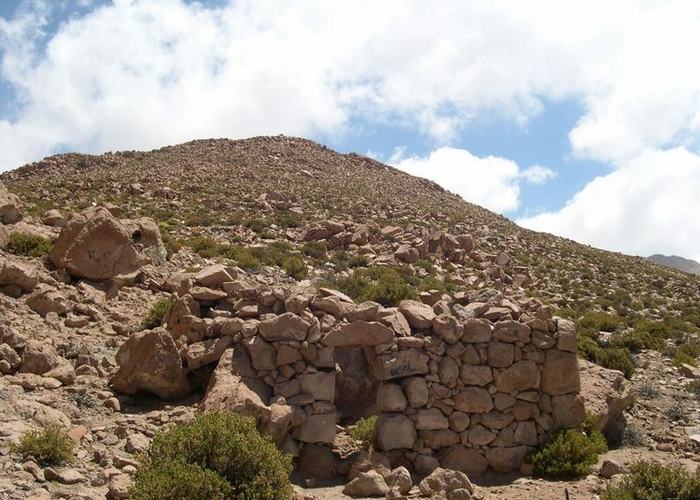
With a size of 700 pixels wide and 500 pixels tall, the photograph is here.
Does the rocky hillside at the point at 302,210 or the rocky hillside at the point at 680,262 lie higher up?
the rocky hillside at the point at 680,262

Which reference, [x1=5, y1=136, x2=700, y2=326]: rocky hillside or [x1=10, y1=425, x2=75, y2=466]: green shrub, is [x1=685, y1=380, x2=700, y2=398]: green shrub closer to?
[x1=5, y1=136, x2=700, y2=326]: rocky hillside

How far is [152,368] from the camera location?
945 centimetres

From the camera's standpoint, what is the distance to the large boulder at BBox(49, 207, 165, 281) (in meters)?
12.9

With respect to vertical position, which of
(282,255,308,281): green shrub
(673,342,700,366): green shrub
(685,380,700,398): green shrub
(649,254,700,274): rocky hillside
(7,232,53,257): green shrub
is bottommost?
(685,380,700,398): green shrub

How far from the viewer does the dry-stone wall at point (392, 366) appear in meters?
9.42

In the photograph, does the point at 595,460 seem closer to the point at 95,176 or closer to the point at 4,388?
the point at 4,388

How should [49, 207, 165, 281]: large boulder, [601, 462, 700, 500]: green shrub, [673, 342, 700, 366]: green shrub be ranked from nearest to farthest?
[601, 462, 700, 500]: green shrub
[49, 207, 165, 281]: large boulder
[673, 342, 700, 366]: green shrub

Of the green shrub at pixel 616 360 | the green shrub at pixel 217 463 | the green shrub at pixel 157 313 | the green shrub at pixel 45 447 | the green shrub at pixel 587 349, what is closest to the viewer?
the green shrub at pixel 217 463

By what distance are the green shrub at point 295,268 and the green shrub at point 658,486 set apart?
1266cm

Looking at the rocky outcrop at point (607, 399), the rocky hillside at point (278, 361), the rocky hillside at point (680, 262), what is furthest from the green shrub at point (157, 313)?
the rocky hillside at point (680, 262)

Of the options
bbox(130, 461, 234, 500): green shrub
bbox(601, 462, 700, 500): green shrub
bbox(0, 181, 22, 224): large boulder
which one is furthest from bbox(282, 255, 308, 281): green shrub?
bbox(601, 462, 700, 500): green shrub

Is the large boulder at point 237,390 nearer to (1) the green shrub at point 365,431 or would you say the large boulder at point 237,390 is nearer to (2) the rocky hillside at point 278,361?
(2) the rocky hillside at point 278,361

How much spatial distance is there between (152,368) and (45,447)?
9.60ft

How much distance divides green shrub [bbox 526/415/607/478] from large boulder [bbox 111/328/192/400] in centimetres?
604
